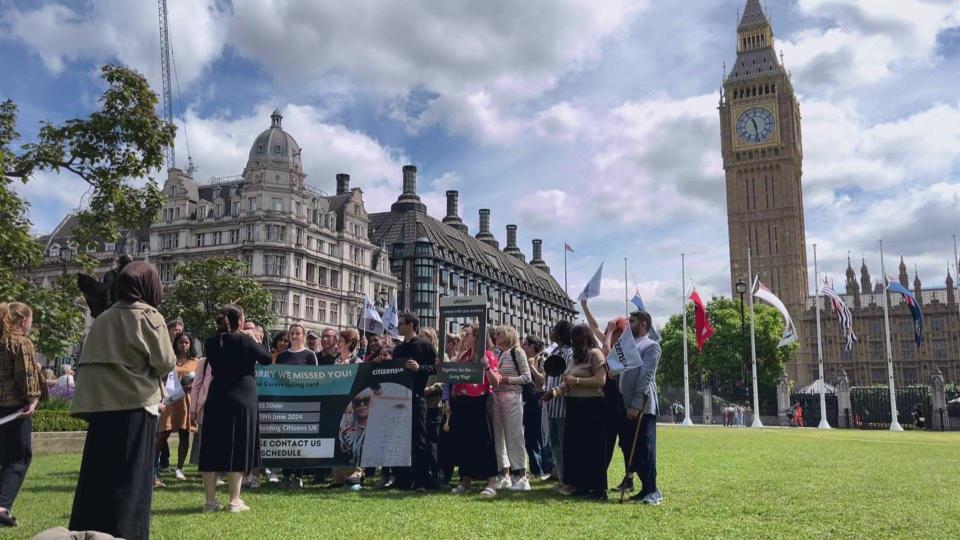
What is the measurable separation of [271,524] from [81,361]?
2.72 m

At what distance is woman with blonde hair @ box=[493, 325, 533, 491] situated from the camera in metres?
10.1

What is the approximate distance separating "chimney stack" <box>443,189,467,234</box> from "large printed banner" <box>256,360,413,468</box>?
313 feet

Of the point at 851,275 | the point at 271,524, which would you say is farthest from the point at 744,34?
the point at 271,524

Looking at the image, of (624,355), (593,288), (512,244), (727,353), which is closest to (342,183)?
(727,353)

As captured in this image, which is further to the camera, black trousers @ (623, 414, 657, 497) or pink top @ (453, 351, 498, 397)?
pink top @ (453, 351, 498, 397)

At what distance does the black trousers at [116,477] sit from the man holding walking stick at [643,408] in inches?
230

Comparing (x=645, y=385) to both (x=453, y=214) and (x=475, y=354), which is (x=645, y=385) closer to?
(x=475, y=354)

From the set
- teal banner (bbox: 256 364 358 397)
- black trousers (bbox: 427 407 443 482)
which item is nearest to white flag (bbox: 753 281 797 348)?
black trousers (bbox: 427 407 443 482)

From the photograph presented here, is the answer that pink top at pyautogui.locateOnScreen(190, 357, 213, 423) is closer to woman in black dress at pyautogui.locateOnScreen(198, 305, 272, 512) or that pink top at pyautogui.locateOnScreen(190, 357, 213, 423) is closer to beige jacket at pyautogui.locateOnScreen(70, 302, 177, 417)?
woman in black dress at pyautogui.locateOnScreen(198, 305, 272, 512)

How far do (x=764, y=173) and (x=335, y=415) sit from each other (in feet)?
376

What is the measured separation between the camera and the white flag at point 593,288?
1334 cm

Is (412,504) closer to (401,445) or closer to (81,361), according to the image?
(401,445)

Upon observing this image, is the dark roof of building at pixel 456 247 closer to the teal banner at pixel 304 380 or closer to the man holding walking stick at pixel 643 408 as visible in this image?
the teal banner at pixel 304 380

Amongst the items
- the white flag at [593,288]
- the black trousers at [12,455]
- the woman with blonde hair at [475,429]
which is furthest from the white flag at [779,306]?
the black trousers at [12,455]
